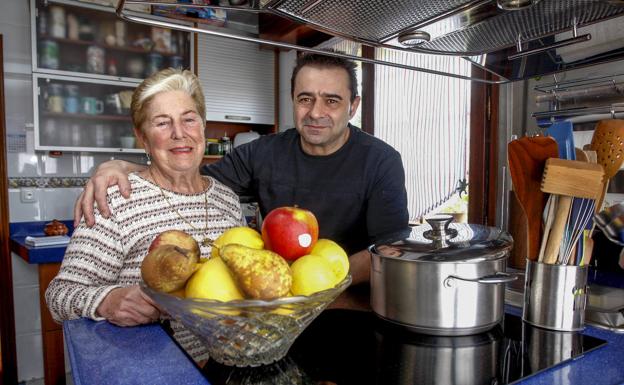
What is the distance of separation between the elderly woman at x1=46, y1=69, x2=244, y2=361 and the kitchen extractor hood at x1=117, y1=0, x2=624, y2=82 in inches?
14.5

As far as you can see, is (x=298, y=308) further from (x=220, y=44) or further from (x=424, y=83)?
(x=220, y=44)

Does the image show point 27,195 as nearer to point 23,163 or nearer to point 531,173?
point 23,163

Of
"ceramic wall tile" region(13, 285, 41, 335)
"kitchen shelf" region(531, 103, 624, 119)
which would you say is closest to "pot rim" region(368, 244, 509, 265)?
"kitchen shelf" region(531, 103, 624, 119)

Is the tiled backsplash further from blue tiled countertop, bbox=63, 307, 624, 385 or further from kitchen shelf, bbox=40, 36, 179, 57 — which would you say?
blue tiled countertop, bbox=63, 307, 624, 385

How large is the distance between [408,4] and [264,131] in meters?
3.41

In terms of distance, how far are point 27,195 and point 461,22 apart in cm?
315

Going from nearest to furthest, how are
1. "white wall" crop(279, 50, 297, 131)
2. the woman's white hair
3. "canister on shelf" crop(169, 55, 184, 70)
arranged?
the woman's white hair, "canister on shelf" crop(169, 55, 184, 70), "white wall" crop(279, 50, 297, 131)

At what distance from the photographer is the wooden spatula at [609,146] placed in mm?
852

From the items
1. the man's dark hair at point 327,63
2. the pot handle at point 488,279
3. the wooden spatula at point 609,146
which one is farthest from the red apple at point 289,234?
the man's dark hair at point 327,63

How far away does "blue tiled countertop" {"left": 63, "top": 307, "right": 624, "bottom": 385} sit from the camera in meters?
0.63

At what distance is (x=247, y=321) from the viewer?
57cm

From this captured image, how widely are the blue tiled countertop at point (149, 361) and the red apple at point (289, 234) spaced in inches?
8.1

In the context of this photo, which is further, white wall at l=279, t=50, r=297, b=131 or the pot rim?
white wall at l=279, t=50, r=297, b=131

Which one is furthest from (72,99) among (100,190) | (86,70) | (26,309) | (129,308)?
(129,308)
